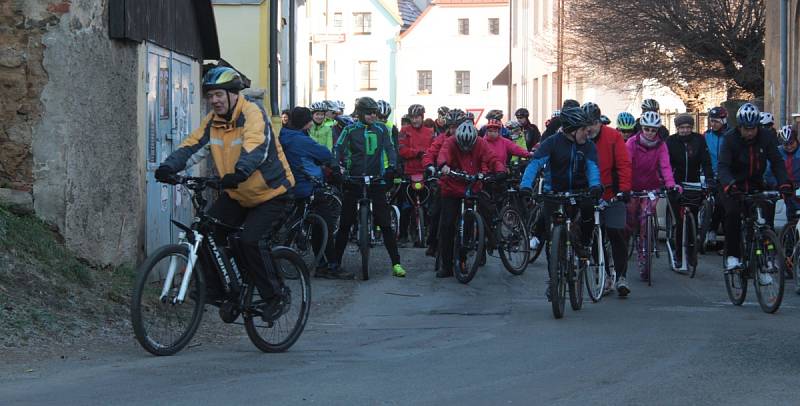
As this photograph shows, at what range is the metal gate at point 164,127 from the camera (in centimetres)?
1286

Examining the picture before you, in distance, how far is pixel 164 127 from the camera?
13570mm

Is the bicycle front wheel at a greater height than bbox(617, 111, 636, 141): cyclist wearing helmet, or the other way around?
bbox(617, 111, 636, 141): cyclist wearing helmet

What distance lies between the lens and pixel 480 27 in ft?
264

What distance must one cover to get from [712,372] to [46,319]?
456cm

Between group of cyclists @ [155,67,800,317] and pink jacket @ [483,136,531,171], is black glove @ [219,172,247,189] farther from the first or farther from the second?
pink jacket @ [483,136,531,171]

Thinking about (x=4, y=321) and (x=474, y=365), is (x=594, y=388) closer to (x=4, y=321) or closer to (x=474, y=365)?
(x=474, y=365)

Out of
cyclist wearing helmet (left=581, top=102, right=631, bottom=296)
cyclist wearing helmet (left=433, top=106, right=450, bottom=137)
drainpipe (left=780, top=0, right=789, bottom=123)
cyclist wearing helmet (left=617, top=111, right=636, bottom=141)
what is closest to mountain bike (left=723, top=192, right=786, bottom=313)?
cyclist wearing helmet (left=581, top=102, right=631, bottom=296)

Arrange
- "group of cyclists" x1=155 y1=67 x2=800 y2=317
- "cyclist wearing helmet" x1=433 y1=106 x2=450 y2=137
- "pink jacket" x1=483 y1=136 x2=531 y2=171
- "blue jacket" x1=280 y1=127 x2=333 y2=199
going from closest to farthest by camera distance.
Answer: "group of cyclists" x1=155 y1=67 x2=800 y2=317 → "blue jacket" x1=280 y1=127 x2=333 y2=199 → "pink jacket" x1=483 y1=136 x2=531 y2=171 → "cyclist wearing helmet" x1=433 y1=106 x2=450 y2=137

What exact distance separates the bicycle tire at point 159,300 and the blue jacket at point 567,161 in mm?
4100

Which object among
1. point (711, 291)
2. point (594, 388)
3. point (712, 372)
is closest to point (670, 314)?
point (711, 291)

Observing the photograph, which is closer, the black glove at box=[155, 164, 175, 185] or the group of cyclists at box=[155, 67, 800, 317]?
the black glove at box=[155, 164, 175, 185]

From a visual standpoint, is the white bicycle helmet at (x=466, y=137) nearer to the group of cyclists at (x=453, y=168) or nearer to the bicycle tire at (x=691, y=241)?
the group of cyclists at (x=453, y=168)

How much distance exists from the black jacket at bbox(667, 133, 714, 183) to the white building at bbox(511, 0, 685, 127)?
1875cm

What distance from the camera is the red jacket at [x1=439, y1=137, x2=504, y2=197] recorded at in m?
14.5
